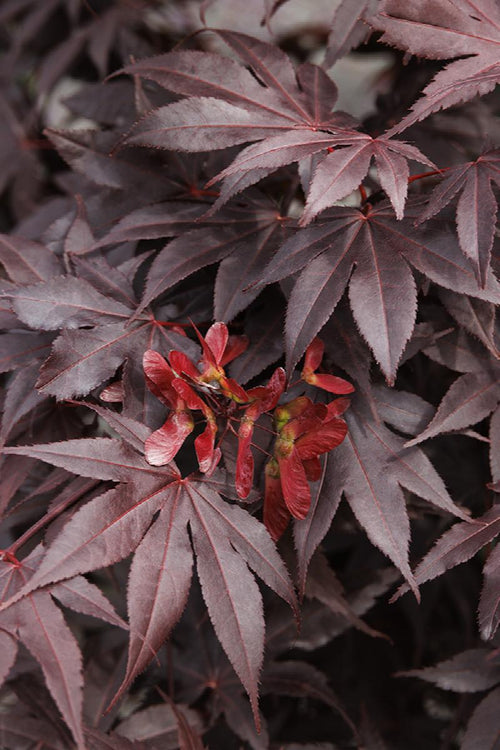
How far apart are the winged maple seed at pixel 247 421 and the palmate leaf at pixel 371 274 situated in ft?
0.19

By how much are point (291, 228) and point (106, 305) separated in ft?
0.60

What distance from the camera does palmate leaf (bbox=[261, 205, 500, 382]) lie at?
0.57 metres

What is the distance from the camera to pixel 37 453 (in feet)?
1.87

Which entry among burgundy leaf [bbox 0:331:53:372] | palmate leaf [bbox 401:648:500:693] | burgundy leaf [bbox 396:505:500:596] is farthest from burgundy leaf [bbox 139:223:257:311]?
palmate leaf [bbox 401:648:500:693]

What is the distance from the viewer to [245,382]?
0.63 metres

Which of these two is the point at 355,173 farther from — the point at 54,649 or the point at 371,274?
the point at 54,649

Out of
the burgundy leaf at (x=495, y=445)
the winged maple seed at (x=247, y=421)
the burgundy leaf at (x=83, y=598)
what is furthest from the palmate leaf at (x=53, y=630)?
the burgundy leaf at (x=495, y=445)

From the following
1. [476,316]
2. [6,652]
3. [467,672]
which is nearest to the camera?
[6,652]

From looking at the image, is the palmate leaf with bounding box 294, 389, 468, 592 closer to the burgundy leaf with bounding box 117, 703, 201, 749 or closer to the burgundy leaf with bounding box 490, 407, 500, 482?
the burgundy leaf with bounding box 490, 407, 500, 482

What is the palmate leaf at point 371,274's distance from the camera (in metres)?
0.57

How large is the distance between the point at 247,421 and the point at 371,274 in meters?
0.16

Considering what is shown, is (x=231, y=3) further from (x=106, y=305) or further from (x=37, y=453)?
(x=37, y=453)

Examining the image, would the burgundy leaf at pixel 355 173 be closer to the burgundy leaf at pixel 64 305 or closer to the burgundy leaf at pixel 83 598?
the burgundy leaf at pixel 64 305

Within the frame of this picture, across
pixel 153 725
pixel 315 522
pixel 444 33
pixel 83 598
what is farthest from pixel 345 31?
pixel 153 725
